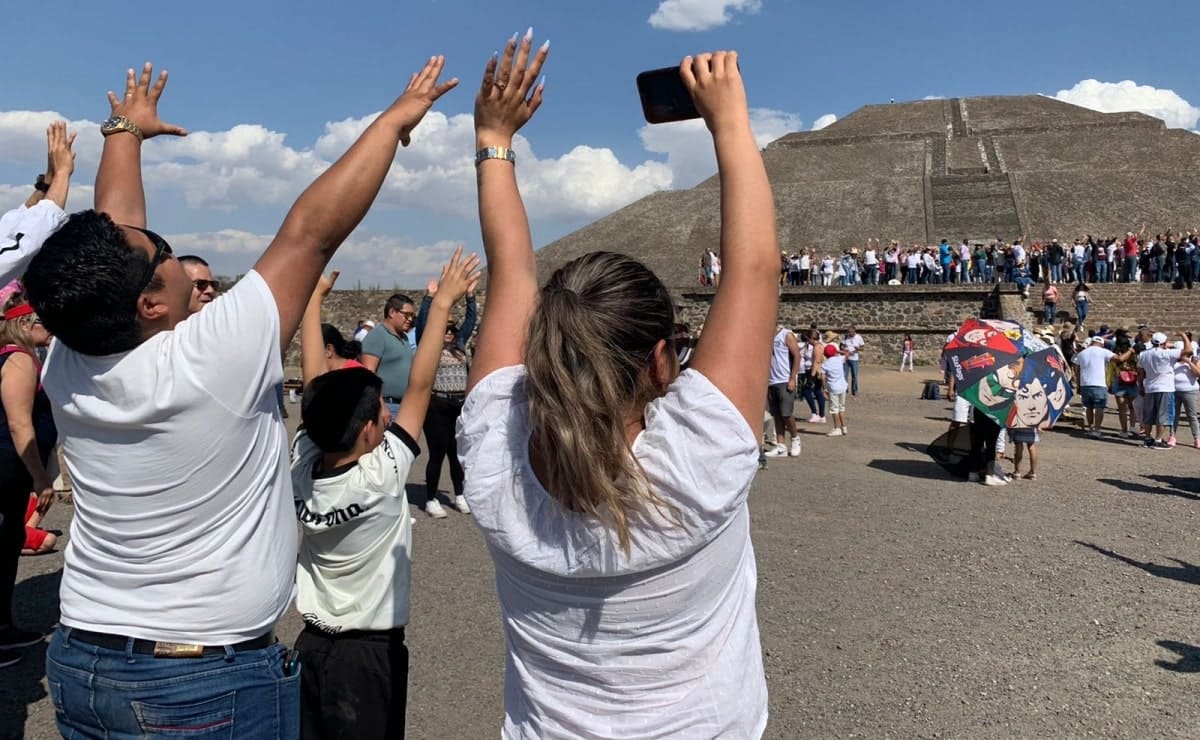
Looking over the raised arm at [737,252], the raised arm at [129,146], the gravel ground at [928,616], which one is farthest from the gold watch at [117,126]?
the gravel ground at [928,616]

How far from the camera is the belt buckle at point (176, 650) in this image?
5.48 feet

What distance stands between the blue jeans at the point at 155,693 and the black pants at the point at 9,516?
336cm

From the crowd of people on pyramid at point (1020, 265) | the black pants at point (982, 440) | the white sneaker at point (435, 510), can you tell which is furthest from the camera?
the crowd of people on pyramid at point (1020, 265)

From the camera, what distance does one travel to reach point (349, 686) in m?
2.51

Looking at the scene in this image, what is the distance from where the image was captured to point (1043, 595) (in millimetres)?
5445

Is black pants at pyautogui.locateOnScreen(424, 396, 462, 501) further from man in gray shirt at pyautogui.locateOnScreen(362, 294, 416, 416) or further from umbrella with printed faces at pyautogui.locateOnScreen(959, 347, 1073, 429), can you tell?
umbrella with printed faces at pyautogui.locateOnScreen(959, 347, 1073, 429)

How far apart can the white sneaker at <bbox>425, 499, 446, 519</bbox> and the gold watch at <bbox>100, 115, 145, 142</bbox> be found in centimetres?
542

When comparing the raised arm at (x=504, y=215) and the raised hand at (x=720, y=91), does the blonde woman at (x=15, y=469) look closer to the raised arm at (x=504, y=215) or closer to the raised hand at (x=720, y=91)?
the raised arm at (x=504, y=215)

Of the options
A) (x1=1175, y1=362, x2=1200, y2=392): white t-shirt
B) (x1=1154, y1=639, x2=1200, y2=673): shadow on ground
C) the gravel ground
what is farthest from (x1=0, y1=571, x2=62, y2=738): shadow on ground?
(x1=1175, y1=362, x2=1200, y2=392): white t-shirt

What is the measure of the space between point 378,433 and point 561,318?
1539 mm

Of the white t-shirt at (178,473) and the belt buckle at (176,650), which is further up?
the white t-shirt at (178,473)

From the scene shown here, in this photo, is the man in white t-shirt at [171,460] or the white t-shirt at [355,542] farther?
the white t-shirt at [355,542]

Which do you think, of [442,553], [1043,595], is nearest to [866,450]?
[1043,595]

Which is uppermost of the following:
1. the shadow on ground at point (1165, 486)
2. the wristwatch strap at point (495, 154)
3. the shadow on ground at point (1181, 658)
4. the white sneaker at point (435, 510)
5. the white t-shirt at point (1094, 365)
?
the wristwatch strap at point (495, 154)
